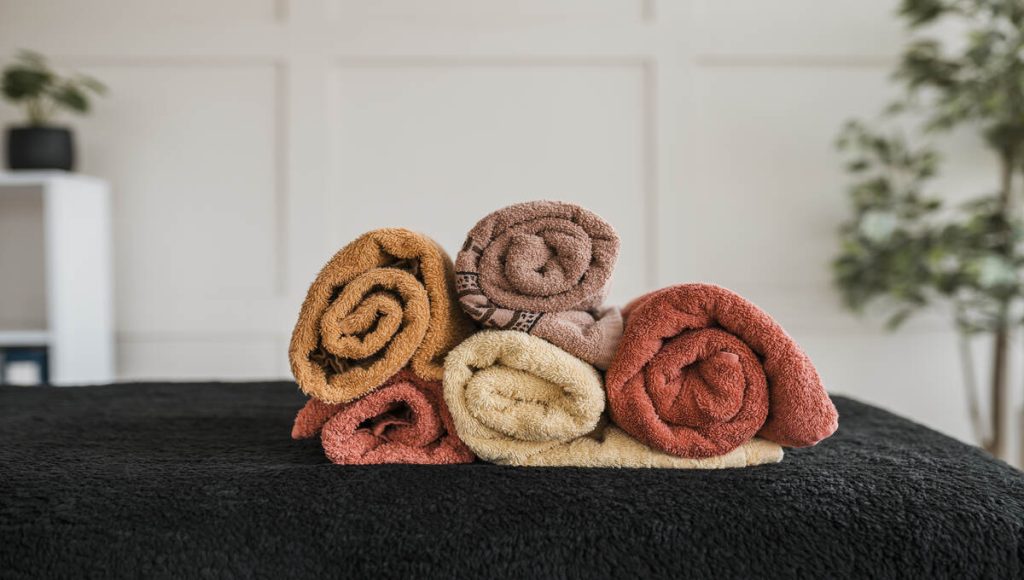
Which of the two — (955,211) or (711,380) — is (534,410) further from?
(955,211)

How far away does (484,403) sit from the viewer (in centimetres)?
71

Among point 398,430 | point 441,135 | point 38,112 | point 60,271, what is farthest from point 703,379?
point 38,112

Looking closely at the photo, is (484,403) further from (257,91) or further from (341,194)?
(257,91)

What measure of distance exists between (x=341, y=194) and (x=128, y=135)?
0.72 meters

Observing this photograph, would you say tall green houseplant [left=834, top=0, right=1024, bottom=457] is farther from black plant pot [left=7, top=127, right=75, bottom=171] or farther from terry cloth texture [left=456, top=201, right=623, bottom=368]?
black plant pot [left=7, top=127, right=75, bottom=171]

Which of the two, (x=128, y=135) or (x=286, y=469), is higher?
(x=128, y=135)

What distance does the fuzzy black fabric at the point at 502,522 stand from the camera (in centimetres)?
59

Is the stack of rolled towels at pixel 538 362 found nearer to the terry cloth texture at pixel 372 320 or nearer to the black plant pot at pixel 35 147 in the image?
the terry cloth texture at pixel 372 320

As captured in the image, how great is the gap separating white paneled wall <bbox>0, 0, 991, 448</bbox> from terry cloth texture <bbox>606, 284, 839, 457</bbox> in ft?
5.60

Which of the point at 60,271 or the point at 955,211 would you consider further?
the point at 955,211

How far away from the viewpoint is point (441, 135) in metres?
2.43

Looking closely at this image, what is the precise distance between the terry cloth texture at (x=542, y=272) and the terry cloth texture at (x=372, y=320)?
0.04 meters

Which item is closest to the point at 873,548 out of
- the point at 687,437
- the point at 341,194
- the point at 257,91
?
the point at 687,437

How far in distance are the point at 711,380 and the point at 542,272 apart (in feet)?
0.64
